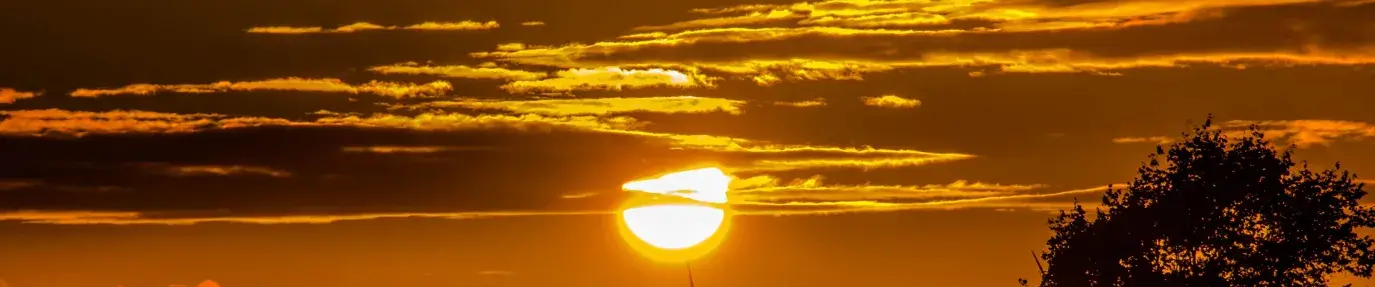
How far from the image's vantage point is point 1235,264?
9312cm

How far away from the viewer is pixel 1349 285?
92.7m

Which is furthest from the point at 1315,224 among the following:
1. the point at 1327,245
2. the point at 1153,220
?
the point at 1153,220

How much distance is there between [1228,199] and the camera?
94.1m

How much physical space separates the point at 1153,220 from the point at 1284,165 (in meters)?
5.93

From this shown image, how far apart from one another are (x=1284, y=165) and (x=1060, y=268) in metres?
11.5

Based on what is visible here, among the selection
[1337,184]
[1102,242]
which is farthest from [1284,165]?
[1102,242]

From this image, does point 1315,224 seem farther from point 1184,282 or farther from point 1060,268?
point 1060,268

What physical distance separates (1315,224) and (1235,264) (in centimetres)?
366

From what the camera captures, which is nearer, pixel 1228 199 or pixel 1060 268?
pixel 1228 199

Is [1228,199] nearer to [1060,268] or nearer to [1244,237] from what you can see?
[1244,237]

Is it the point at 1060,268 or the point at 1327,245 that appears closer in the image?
the point at 1327,245

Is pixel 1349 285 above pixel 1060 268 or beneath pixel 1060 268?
beneath

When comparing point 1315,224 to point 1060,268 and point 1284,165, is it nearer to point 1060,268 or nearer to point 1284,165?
point 1284,165

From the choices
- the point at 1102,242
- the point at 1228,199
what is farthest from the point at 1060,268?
the point at 1228,199
